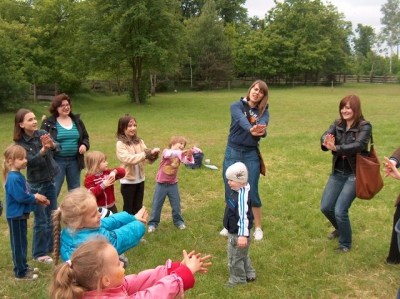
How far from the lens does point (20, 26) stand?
20.4 meters

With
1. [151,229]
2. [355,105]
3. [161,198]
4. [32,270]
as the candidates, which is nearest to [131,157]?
[161,198]

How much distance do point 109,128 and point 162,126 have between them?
2.37 m

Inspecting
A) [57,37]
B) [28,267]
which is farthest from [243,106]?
[57,37]

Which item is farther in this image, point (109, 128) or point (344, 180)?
point (109, 128)

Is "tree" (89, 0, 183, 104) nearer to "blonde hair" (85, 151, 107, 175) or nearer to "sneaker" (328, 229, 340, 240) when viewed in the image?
"blonde hair" (85, 151, 107, 175)

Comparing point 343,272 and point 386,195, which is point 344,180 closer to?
point 343,272

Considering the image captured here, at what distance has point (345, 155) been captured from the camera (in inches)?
187

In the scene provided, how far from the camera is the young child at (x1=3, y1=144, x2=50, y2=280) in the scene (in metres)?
4.10

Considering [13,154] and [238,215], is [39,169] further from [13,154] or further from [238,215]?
[238,215]

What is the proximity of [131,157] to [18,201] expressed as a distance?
59.5 inches

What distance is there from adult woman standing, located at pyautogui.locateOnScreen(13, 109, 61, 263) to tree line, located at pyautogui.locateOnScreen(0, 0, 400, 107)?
57.2 feet

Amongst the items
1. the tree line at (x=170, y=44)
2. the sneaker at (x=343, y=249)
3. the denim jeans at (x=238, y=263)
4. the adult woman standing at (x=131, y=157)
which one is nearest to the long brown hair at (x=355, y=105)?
the sneaker at (x=343, y=249)

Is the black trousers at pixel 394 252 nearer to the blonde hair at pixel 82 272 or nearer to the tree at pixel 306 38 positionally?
the blonde hair at pixel 82 272

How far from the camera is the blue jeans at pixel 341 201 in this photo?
480cm
